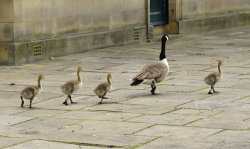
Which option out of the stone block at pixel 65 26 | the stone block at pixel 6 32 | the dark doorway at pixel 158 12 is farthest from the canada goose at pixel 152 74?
the dark doorway at pixel 158 12

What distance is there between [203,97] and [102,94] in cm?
197

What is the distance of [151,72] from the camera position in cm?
1642

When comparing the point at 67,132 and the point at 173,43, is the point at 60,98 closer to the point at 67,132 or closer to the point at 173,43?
the point at 67,132

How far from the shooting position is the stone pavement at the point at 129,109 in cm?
1234

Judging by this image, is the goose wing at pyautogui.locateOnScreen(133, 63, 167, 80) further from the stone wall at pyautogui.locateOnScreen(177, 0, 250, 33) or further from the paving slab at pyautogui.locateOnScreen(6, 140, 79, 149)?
the stone wall at pyautogui.locateOnScreen(177, 0, 250, 33)

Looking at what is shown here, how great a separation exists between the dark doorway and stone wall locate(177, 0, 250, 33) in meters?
0.46

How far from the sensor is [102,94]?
51.1ft

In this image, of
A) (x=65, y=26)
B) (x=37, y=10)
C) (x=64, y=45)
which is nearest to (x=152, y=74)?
(x=37, y=10)

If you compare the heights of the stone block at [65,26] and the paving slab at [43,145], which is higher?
the stone block at [65,26]

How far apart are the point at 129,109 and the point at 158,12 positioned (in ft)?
44.1

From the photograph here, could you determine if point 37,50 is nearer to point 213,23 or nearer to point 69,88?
point 69,88

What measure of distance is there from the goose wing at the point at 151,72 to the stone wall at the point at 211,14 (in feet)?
39.2

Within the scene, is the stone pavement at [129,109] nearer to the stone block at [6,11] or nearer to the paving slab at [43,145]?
the paving slab at [43,145]

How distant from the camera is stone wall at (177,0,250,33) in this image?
2867 centimetres
